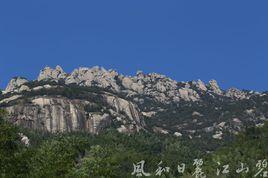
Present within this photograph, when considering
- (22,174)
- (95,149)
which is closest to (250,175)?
(95,149)

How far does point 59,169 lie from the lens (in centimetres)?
6612

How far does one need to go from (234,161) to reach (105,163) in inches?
4593

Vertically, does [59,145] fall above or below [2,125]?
above

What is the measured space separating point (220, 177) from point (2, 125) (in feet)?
425

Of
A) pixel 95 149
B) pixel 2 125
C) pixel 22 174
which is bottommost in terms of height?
pixel 22 174

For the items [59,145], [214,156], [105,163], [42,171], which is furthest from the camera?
[214,156]

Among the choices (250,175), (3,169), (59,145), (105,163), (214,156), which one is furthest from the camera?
(214,156)

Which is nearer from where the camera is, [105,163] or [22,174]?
[22,174]

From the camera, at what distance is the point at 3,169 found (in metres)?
39.0

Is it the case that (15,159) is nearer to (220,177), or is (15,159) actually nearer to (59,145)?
(59,145)

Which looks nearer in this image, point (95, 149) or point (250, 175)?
point (95, 149)

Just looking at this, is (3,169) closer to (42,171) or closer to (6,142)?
(6,142)

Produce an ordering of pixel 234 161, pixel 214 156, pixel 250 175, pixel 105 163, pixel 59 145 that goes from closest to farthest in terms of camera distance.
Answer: pixel 105 163 → pixel 59 145 → pixel 250 175 → pixel 234 161 → pixel 214 156

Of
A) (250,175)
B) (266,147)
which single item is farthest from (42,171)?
(266,147)
